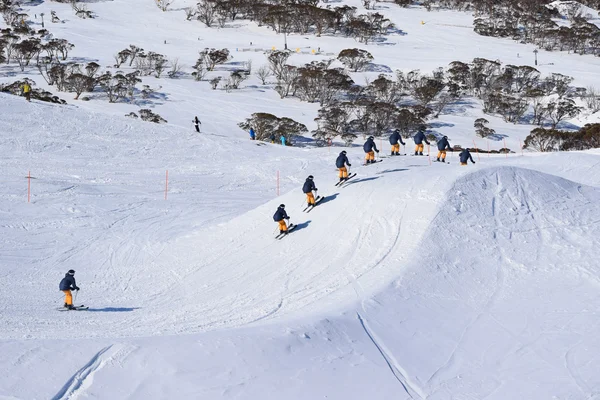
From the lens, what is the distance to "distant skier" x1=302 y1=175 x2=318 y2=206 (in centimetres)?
1922

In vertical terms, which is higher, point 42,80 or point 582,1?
point 582,1

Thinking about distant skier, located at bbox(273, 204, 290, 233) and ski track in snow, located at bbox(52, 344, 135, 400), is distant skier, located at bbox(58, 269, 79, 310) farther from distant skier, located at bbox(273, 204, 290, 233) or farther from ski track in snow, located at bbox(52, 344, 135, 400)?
distant skier, located at bbox(273, 204, 290, 233)

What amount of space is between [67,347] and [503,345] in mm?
8254

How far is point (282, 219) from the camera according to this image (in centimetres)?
1838

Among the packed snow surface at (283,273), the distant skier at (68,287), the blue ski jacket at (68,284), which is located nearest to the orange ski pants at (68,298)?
the distant skier at (68,287)

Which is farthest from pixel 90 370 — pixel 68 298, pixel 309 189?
pixel 309 189

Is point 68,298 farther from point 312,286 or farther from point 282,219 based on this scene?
point 282,219

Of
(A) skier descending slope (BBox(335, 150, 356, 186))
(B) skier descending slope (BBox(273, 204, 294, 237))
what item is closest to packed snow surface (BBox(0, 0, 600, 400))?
(B) skier descending slope (BBox(273, 204, 294, 237))

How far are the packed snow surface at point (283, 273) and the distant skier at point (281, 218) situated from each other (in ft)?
1.11

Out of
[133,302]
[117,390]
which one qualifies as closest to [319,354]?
[117,390]

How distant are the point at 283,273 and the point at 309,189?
3859 mm

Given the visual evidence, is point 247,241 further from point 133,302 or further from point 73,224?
point 73,224

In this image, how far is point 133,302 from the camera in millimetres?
15398

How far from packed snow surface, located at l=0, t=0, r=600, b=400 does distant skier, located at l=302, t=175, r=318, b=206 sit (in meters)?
0.56
